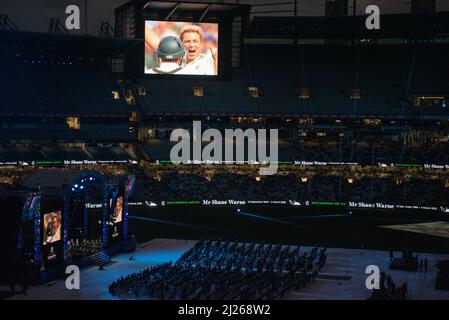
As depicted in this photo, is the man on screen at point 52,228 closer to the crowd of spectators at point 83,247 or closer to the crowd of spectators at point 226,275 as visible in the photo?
the crowd of spectators at point 83,247

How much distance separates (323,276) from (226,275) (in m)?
6.43

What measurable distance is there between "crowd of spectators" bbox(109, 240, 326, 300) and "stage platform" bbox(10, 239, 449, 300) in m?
0.84

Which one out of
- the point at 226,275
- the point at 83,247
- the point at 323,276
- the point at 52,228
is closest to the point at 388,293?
the point at 323,276

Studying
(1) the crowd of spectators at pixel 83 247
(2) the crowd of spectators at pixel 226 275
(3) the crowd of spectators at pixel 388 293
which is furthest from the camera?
(1) the crowd of spectators at pixel 83 247

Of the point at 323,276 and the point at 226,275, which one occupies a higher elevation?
the point at 226,275

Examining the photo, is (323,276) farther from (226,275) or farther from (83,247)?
(83,247)

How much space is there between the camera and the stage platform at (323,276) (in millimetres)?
32844

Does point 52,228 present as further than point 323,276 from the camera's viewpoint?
No

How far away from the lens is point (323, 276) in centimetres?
3744

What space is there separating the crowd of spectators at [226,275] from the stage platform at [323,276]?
2.75 feet

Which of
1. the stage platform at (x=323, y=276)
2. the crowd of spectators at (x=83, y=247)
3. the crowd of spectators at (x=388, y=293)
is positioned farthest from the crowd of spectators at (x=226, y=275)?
the crowd of spectators at (x=83, y=247)
